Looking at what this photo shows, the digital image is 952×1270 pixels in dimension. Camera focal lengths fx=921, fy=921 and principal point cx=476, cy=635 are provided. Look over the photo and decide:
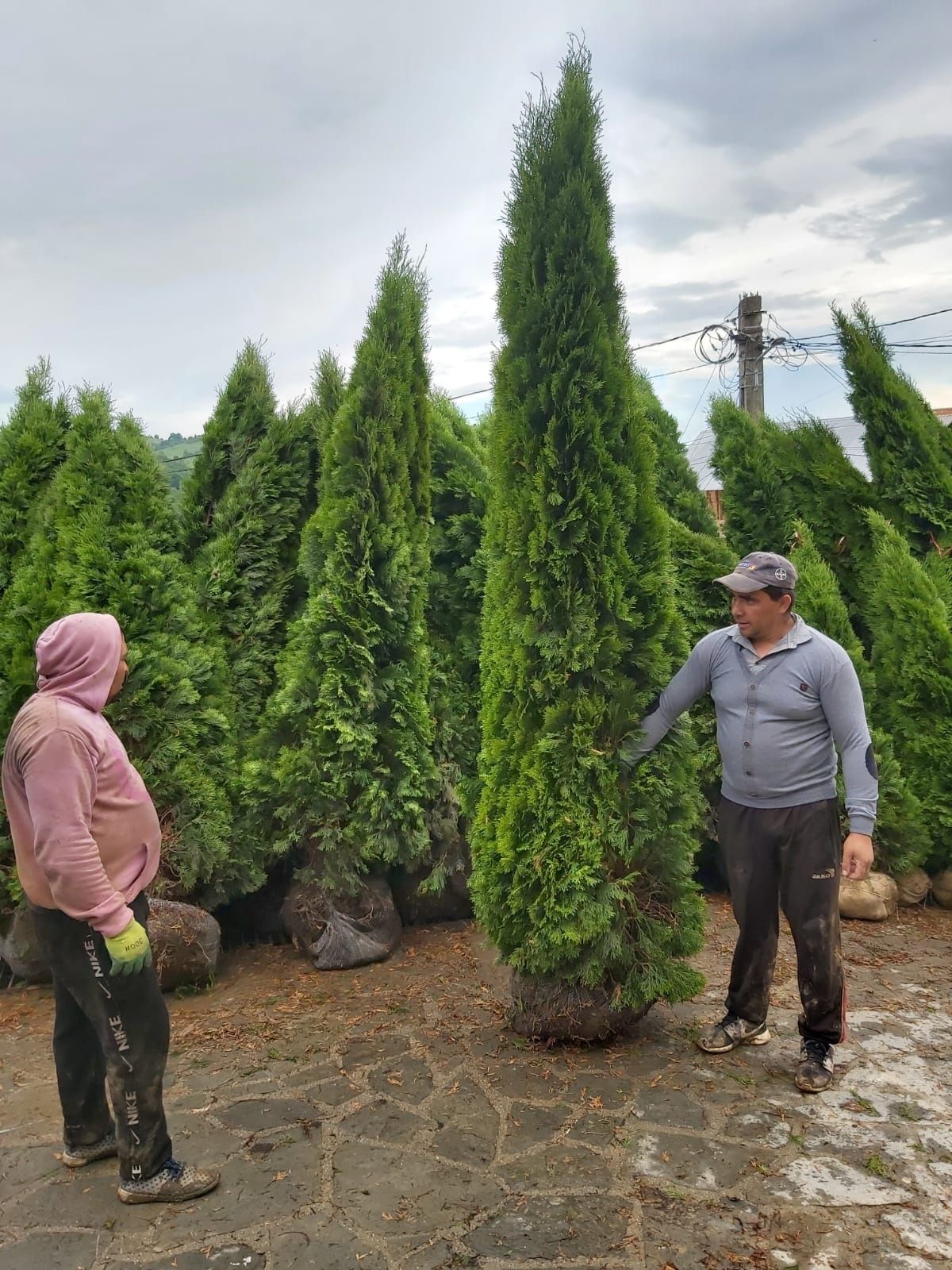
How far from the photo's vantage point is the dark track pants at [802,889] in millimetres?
3711

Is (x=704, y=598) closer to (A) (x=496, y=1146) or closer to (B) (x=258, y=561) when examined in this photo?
(B) (x=258, y=561)

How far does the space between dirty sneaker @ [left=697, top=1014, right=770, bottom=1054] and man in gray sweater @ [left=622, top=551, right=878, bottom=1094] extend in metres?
0.27

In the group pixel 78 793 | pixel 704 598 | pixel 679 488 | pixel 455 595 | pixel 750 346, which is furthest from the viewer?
pixel 750 346

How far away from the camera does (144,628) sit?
522 cm

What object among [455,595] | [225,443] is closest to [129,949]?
[455,595]

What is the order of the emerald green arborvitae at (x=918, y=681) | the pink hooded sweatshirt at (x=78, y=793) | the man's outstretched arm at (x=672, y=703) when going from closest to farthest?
the pink hooded sweatshirt at (x=78, y=793), the man's outstretched arm at (x=672, y=703), the emerald green arborvitae at (x=918, y=681)

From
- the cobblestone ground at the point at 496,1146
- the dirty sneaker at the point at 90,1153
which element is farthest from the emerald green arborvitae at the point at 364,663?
the dirty sneaker at the point at 90,1153

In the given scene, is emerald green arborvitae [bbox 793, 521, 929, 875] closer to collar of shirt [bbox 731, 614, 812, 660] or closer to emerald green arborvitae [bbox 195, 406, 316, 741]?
collar of shirt [bbox 731, 614, 812, 660]

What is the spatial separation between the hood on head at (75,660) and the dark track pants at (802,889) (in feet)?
8.44

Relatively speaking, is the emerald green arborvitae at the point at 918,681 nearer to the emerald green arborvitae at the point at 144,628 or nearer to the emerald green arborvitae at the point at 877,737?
the emerald green arborvitae at the point at 877,737

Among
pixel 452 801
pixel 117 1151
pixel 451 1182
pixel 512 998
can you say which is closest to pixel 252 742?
pixel 452 801

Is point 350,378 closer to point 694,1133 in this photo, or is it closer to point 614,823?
point 614,823

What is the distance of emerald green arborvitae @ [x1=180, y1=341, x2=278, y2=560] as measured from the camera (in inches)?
238

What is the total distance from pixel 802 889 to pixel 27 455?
5187mm
